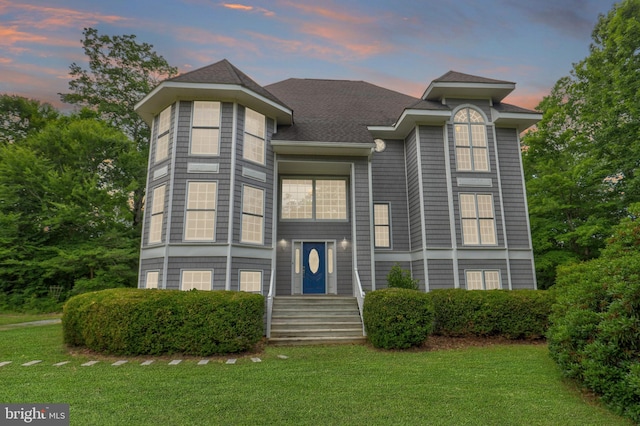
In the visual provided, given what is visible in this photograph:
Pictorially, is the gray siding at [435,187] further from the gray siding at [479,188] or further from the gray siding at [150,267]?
the gray siding at [150,267]

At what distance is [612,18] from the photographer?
14.8m

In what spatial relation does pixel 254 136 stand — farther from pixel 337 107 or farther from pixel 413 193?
pixel 413 193

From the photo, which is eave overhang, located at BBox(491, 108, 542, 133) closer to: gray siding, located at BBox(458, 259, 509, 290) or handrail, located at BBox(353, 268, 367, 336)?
gray siding, located at BBox(458, 259, 509, 290)

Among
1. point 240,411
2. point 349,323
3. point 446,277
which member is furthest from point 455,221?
point 240,411

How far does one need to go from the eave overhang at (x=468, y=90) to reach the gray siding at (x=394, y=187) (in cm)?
233

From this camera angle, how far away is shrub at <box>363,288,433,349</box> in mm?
7113

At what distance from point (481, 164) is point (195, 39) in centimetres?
1240

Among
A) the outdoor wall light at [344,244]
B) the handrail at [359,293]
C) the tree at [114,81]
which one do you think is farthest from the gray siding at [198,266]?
the tree at [114,81]

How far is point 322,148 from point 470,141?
5.53m

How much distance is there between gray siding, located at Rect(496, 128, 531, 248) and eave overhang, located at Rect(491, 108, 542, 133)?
35 centimetres

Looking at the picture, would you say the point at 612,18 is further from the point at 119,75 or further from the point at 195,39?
the point at 119,75

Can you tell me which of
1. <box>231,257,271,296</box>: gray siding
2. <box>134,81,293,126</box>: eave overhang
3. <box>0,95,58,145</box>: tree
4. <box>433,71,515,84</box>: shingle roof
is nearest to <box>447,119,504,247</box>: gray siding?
<box>433,71,515,84</box>: shingle roof

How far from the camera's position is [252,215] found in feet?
33.1

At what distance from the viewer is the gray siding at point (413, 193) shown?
1148 cm
